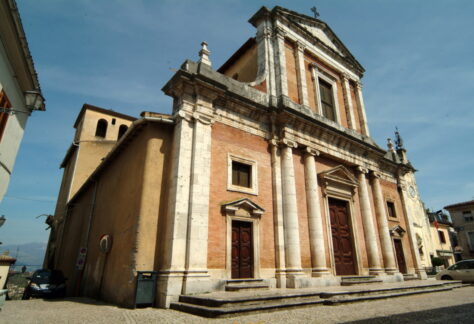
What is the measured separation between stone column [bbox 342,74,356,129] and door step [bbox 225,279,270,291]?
1126 cm

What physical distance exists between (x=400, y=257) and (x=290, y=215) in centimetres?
978

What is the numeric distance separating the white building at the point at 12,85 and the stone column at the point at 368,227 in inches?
560

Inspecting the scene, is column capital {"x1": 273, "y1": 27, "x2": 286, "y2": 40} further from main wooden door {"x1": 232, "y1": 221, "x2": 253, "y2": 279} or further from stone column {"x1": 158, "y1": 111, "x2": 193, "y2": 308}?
main wooden door {"x1": 232, "y1": 221, "x2": 253, "y2": 279}

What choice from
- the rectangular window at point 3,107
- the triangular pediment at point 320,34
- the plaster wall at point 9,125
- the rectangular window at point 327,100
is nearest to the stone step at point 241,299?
the plaster wall at point 9,125

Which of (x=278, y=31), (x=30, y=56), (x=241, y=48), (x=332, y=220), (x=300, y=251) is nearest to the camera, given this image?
(x=30, y=56)

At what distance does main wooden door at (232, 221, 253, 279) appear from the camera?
31.0ft

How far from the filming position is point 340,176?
14367 mm

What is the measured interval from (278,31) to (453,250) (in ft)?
118

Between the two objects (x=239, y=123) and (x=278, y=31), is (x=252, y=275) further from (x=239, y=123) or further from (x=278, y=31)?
(x=278, y=31)

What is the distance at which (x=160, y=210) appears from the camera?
9.00 m

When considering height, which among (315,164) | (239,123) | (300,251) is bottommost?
(300,251)

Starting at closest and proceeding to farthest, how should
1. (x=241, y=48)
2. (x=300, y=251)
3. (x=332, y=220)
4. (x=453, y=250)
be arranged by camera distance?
(x=300, y=251) < (x=332, y=220) < (x=241, y=48) < (x=453, y=250)

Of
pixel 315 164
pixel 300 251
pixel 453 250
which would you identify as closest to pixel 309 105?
pixel 315 164

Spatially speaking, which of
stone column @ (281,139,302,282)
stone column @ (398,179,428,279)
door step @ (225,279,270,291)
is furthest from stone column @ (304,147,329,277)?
stone column @ (398,179,428,279)
